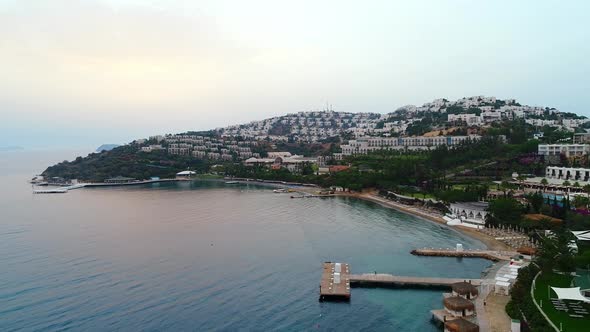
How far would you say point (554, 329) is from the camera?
13.1 metres

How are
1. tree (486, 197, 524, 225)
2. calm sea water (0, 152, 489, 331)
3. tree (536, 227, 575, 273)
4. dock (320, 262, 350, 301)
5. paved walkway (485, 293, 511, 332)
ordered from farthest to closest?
1. tree (486, 197, 524, 225)
2. dock (320, 262, 350, 301)
3. tree (536, 227, 575, 273)
4. calm sea water (0, 152, 489, 331)
5. paved walkway (485, 293, 511, 332)

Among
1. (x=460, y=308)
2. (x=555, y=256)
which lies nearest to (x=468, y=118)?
(x=555, y=256)

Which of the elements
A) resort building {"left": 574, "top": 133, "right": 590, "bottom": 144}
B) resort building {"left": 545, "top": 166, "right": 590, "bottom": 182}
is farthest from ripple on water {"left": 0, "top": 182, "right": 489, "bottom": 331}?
resort building {"left": 574, "top": 133, "right": 590, "bottom": 144}

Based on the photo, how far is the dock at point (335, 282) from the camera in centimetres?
1830

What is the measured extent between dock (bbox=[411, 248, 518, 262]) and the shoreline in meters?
1.19

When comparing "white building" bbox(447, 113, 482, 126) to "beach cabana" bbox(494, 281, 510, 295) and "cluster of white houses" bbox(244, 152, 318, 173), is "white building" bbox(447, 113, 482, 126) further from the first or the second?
"beach cabana" bbox(494, 281, 510, 295)

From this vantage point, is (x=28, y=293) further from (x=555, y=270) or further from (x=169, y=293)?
(x=555, y=270)

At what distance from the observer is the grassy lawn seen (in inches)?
532

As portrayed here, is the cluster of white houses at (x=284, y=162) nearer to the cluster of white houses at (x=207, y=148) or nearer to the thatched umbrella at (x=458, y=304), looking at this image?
the cluster of white houses at (x=207, y=148)

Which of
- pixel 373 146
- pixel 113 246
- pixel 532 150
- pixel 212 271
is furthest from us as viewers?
pixel 373 146

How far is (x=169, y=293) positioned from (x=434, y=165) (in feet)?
124

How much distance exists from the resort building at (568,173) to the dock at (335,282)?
26.3 meters

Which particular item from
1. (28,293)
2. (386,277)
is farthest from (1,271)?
(386,277)

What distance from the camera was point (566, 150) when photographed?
4403cm
